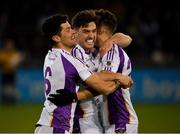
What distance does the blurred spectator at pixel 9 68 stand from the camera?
Result: 18.0 metres

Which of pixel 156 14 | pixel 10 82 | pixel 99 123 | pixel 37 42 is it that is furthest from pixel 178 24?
pixel 99 123

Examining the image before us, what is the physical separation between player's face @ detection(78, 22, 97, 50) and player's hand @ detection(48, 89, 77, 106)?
0.75 metres

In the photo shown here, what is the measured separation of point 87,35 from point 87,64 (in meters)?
0.36

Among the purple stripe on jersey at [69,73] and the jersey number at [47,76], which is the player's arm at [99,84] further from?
the jersey number at [47,76]

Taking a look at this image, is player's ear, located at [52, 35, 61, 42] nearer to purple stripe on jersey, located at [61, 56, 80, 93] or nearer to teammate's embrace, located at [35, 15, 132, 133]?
teammate's embrace, located at [35, 15, 132, 133]

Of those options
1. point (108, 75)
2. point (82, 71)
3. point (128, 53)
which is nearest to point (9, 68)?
point (128, 53)

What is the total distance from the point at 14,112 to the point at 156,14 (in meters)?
6.47

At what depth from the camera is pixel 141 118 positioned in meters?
15.4

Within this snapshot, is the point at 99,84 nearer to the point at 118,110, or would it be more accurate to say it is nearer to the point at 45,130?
the point at 118,110

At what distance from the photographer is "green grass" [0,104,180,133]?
46.1ft

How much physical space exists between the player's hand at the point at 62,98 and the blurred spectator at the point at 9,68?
11132 mm

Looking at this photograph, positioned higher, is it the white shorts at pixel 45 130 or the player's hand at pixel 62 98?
the player's hand at pixel 62 98

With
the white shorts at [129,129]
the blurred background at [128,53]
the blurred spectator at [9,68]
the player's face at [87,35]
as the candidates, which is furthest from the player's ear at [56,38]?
the blurred spectator at [9,68]

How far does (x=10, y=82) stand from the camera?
18.0m
